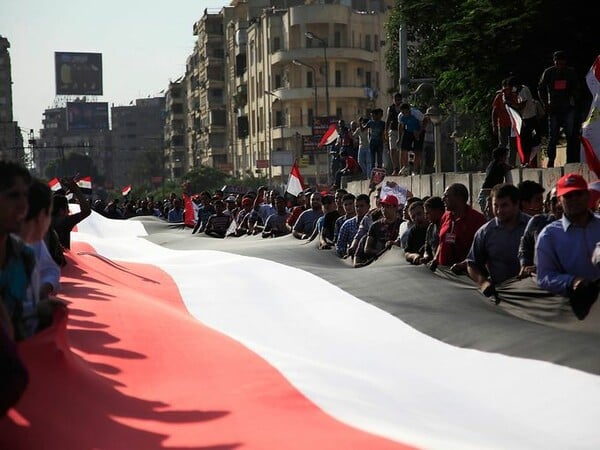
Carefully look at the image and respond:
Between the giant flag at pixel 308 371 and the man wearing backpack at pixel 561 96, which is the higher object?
the man wearing backpack at pixel 561 96

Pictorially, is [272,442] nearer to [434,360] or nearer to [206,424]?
[206,424]

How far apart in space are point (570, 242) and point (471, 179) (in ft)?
40.4

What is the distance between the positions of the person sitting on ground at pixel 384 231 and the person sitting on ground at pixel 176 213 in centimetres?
1970

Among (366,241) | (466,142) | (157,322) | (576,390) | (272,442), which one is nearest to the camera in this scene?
(272,442)

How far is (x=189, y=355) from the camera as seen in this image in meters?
6.80

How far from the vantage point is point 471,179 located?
1961cm

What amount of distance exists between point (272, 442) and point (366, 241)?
7.94m

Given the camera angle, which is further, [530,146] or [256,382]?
[530,146]

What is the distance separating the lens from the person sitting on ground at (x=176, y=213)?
32.4 metres

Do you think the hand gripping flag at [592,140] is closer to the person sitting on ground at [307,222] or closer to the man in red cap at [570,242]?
the man in red cap at [570,242]

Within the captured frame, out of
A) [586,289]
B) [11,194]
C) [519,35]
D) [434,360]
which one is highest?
[519,35]

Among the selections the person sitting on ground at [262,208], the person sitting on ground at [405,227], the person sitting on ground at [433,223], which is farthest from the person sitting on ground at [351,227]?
the person sitting on ground at [262,208]

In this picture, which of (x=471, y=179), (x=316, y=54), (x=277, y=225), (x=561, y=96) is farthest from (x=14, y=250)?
(x=316, y=54)

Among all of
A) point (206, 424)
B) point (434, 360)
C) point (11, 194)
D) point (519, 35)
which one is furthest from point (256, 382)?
point (519, 35)
